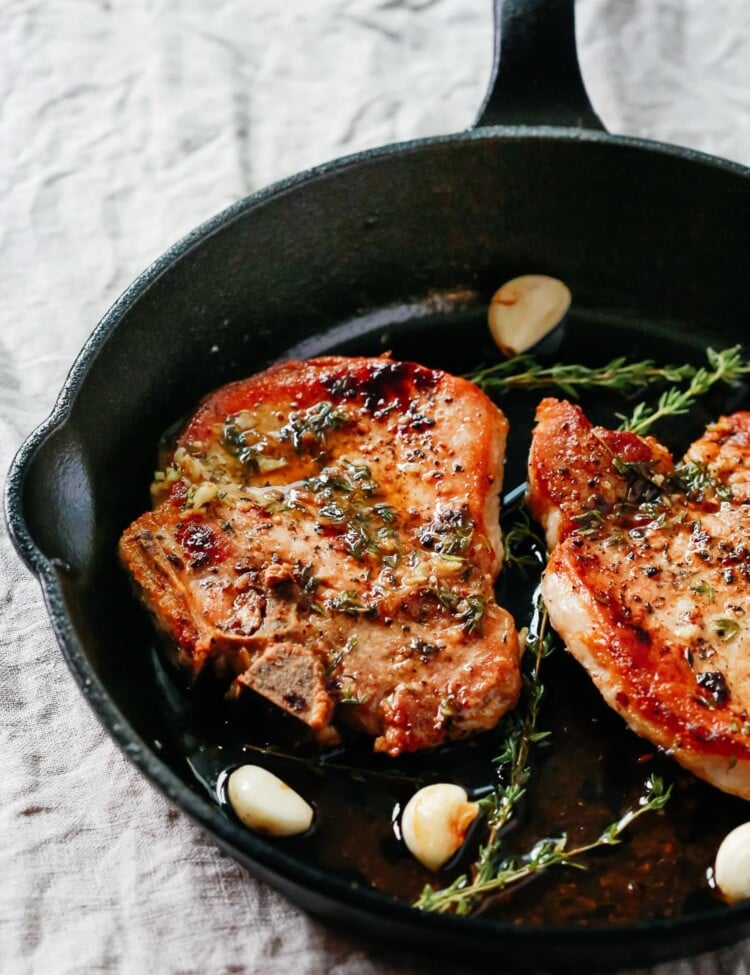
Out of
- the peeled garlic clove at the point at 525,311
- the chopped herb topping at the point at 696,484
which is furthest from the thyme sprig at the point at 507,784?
the peeled garlic clove at the point at 525,311

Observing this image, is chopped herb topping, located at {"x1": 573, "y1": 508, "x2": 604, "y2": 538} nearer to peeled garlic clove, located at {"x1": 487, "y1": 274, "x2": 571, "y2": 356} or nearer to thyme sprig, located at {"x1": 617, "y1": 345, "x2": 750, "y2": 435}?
thyme sprig, located at {"x1": 617, "y1": 345, "x2": 750, "y2": 435}

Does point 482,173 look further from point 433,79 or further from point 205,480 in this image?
point 205,480

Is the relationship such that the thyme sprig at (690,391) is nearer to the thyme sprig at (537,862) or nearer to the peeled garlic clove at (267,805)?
the thyme sprig at (537,862)

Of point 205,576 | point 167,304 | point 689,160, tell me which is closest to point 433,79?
point 689,160

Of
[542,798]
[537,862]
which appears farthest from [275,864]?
[542,798]

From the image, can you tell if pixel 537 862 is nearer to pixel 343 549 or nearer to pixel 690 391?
pixel 343 549
